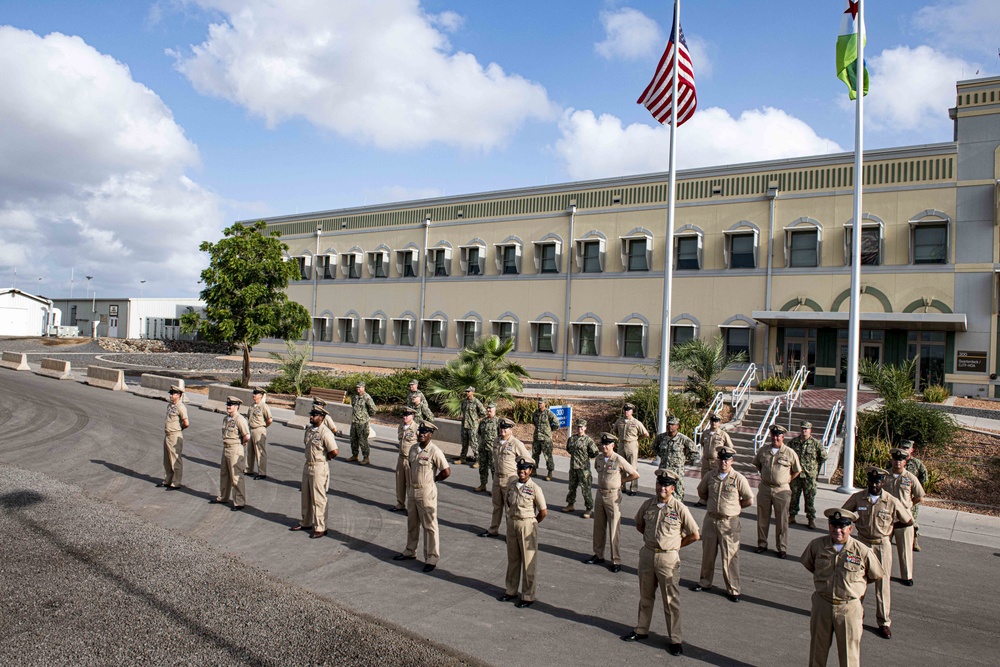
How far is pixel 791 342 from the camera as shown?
2952cm

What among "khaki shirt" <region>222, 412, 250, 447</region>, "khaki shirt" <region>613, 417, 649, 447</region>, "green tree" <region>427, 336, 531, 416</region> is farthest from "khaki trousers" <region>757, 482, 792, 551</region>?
"green tree" <region>427, 336, 531, 416</region>

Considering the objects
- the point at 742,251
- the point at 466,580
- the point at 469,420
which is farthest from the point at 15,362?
the point at 466,580

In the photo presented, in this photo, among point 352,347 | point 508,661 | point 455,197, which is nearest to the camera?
point 508,661

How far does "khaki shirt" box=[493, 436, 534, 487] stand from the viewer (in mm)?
10570

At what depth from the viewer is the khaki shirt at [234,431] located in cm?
1178

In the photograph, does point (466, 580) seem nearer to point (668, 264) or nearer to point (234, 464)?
point (234, 464)

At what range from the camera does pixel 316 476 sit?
10.2 metres

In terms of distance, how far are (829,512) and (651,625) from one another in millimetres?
2327

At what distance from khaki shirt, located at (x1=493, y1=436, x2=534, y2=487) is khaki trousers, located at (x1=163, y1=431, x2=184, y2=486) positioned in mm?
6206

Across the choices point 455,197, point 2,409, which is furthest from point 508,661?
point 455,197

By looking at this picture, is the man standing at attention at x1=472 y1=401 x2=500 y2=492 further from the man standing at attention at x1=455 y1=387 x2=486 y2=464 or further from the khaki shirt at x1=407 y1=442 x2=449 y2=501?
the khaki shirt at x1=407 y1=442 x2=449 y2=501

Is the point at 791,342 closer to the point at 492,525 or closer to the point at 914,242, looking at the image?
the point at 914,242

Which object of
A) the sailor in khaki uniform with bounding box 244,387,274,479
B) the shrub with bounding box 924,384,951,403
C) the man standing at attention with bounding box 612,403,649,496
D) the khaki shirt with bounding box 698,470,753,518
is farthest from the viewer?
the shrub with bounding box 924,384,951,403

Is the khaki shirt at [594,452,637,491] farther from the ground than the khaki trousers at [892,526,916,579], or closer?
farther from the ground
